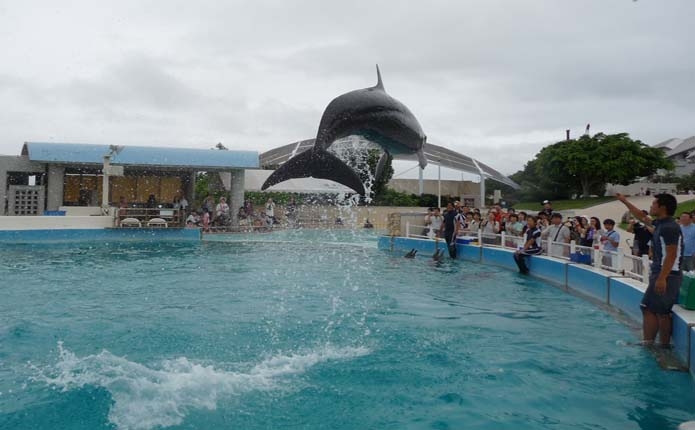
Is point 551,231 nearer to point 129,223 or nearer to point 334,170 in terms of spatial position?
point 334,170

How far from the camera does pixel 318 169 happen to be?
23.3 ft

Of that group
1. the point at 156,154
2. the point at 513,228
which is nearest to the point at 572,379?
the point at 513,228

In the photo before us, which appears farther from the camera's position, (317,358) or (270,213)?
(270,213)

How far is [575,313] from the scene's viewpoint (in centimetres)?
781

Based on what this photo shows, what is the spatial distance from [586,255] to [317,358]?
250 inches

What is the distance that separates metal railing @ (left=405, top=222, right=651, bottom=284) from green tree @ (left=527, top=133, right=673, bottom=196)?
27777mm

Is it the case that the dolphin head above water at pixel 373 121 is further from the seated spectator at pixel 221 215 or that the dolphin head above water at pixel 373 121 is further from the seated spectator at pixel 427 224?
the seated spectator at pixel 221 215

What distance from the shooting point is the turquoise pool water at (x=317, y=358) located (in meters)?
4.06

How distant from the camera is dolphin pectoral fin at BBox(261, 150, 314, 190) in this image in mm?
6957

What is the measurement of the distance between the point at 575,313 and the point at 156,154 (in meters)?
20.5


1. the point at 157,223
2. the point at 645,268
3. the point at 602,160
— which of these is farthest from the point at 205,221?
the point at 602,160

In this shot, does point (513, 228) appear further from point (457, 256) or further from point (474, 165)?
point (474, 165)

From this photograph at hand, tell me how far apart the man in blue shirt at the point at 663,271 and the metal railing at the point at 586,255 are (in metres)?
1.54

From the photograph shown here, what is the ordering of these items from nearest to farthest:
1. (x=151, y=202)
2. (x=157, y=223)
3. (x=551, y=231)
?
(x=551, y=231) → (x=157, y=223) → (x=151, y=202)
